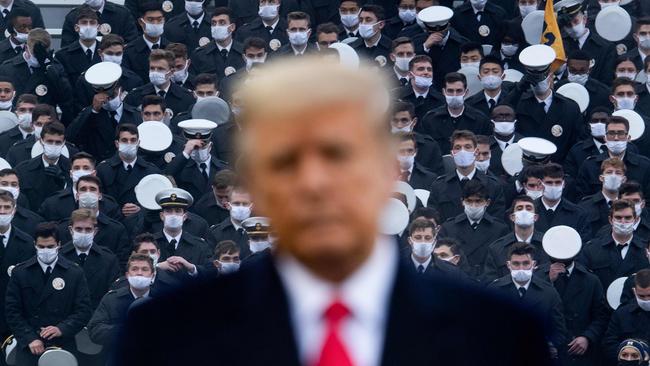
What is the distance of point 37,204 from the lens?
46.0 feet

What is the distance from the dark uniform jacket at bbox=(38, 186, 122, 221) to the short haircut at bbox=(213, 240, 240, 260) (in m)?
1.52

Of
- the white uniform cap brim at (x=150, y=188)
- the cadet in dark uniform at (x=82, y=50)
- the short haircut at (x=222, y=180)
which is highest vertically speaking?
the short haircut at (x=222, y=180)

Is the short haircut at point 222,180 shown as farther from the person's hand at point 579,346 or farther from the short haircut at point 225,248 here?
the person's hand at point 579,346

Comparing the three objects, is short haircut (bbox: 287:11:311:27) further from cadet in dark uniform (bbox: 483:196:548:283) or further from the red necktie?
the red necktie

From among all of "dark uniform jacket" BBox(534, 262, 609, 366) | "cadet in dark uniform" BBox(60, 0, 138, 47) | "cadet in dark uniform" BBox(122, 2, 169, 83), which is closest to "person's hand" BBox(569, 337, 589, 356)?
"dark uniform jacket" BBox(534, 262, 609, 366)

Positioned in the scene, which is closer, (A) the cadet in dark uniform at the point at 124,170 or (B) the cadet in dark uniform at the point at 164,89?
(A) the cadet in dark uniform at the point at 124,170

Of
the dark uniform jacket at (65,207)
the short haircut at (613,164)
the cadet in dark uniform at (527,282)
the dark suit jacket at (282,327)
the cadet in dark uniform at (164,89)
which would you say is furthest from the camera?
the cadet in dark uniform at (164,89)

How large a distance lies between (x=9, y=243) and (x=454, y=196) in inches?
134

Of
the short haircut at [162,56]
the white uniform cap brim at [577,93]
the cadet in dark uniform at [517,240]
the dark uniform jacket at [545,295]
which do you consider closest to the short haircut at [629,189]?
the cadet in dark uniform at [517,240]

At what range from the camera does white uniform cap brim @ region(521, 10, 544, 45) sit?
15.9m

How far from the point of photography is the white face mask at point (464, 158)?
43.8 ft

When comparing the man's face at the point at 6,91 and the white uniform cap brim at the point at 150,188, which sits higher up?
the white uniform cap brim at the point at 150,188

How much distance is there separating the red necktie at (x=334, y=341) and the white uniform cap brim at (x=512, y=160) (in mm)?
11819

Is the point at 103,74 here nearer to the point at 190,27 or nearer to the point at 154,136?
the point at 154,136
